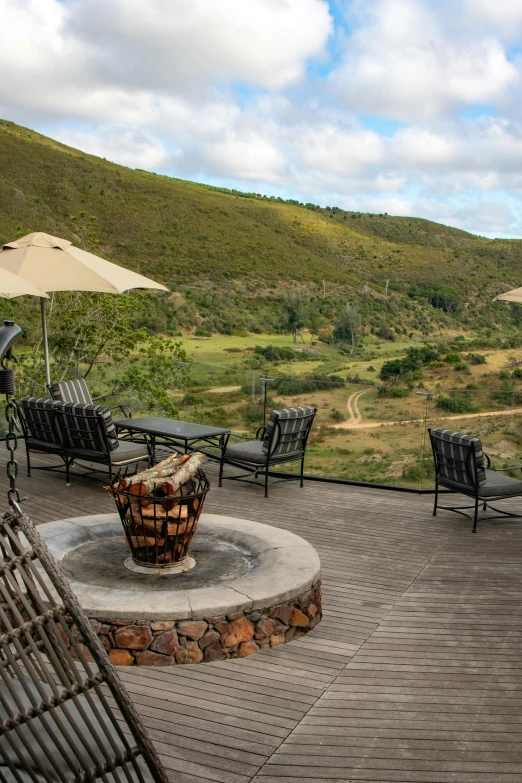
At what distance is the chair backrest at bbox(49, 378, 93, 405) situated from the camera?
7715mm

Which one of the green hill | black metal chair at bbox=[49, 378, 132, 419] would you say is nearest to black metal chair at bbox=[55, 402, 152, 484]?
black metal chair at bbox=[49, 378, 132, 419]

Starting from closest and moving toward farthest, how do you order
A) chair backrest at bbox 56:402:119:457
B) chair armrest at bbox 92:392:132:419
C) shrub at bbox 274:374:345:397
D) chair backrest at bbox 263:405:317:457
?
chair backrest at bbox 56:402:119:457 < chair backrest at bbox 263:405:317:457 < shrub at bbox 274:374:345:397 < chair armrest at bbox 92:392:132:419

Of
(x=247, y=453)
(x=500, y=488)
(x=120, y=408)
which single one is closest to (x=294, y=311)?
(x=120, y=408)

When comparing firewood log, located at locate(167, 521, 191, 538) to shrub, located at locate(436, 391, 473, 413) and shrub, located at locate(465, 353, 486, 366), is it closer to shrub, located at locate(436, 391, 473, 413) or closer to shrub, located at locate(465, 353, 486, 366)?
shrub, located at locate(436, 391, 473, 413)

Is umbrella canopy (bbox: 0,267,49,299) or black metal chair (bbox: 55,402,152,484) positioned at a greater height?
umbrella canopy (bbox: 0,267,49,299)

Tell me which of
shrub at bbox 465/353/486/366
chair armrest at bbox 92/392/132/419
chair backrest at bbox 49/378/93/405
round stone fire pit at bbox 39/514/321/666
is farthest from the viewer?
shrub at bbox 465/353/486/366

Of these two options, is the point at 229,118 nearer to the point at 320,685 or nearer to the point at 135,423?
the point at 135,423

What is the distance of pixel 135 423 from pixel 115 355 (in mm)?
4982

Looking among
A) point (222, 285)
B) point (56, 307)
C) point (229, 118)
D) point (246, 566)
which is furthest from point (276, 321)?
point (246, 566)

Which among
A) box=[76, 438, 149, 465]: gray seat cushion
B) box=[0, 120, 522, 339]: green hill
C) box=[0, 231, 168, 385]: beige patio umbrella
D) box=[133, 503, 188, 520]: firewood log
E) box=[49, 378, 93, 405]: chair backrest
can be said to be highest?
box=[0, 120, 522, 339]: green hill

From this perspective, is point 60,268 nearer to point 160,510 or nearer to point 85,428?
point 85,428

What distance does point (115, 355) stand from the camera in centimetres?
1265

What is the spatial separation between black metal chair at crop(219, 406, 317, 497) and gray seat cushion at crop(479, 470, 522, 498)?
5.71ft

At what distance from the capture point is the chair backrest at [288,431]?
22.9 feet
